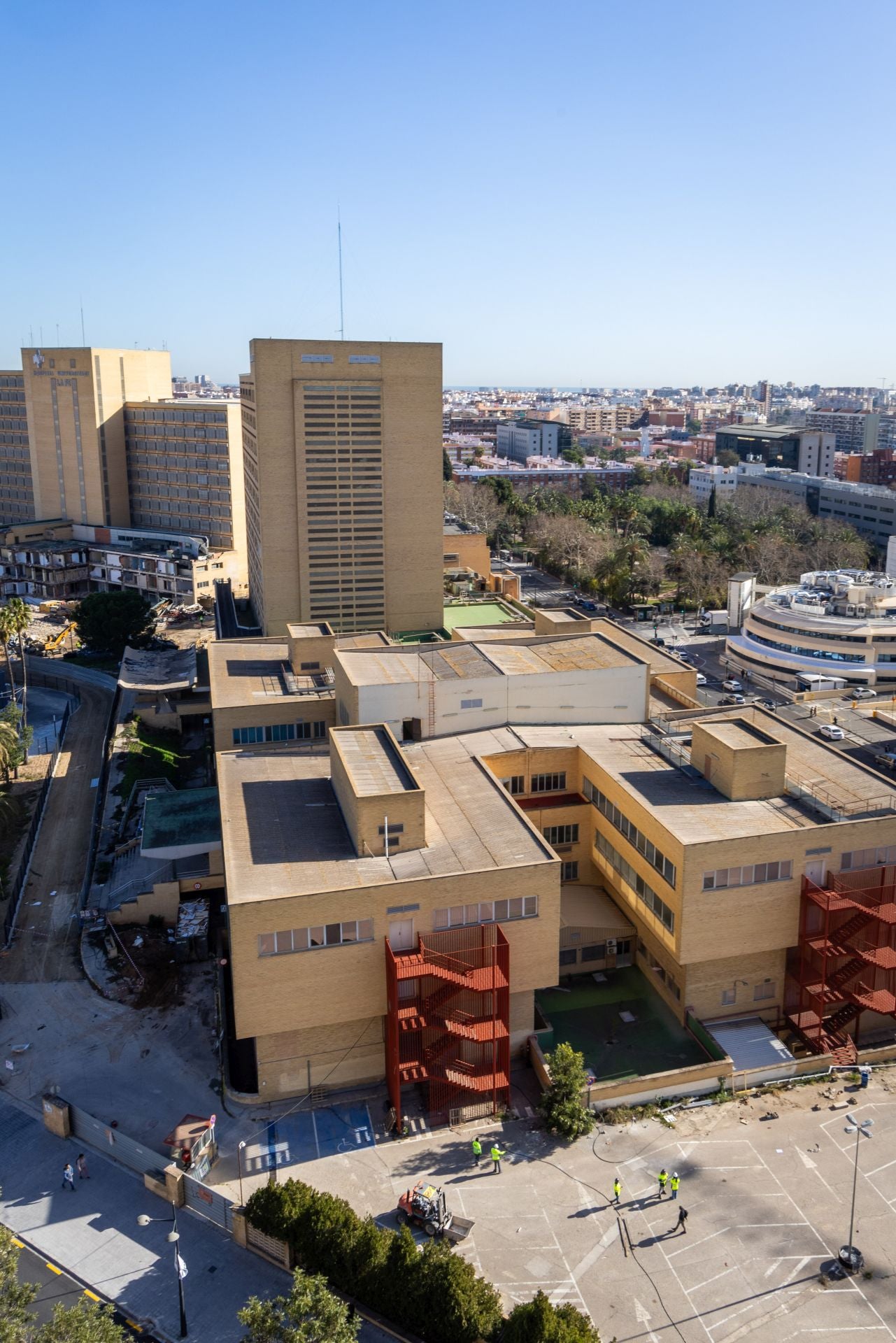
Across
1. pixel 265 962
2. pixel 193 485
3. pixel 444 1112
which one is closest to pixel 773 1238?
pixel 444 1112

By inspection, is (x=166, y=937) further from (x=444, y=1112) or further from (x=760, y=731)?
(x=760, y=731)

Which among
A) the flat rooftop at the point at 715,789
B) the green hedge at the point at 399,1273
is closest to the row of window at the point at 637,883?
the flat rooftop at the point at 715,789

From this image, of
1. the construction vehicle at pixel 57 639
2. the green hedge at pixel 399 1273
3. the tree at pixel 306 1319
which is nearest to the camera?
the tree at pixel 306 1319

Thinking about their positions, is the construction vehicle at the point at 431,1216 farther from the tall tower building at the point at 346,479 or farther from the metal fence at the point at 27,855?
the tall tower building at the point at 346,479

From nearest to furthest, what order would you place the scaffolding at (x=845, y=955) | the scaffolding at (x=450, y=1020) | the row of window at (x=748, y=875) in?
1. the scaffolding at (x=450, y=1020)
2. the row of window at (x=748, y=875)
3. the scaffolding at (x=845, y=955)

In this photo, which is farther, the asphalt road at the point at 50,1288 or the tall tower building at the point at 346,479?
the tall tower building at the point at 346,479

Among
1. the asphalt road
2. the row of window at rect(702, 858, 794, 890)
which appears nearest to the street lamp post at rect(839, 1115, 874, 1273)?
the row of window at rect(702, 858, 794, 890)
